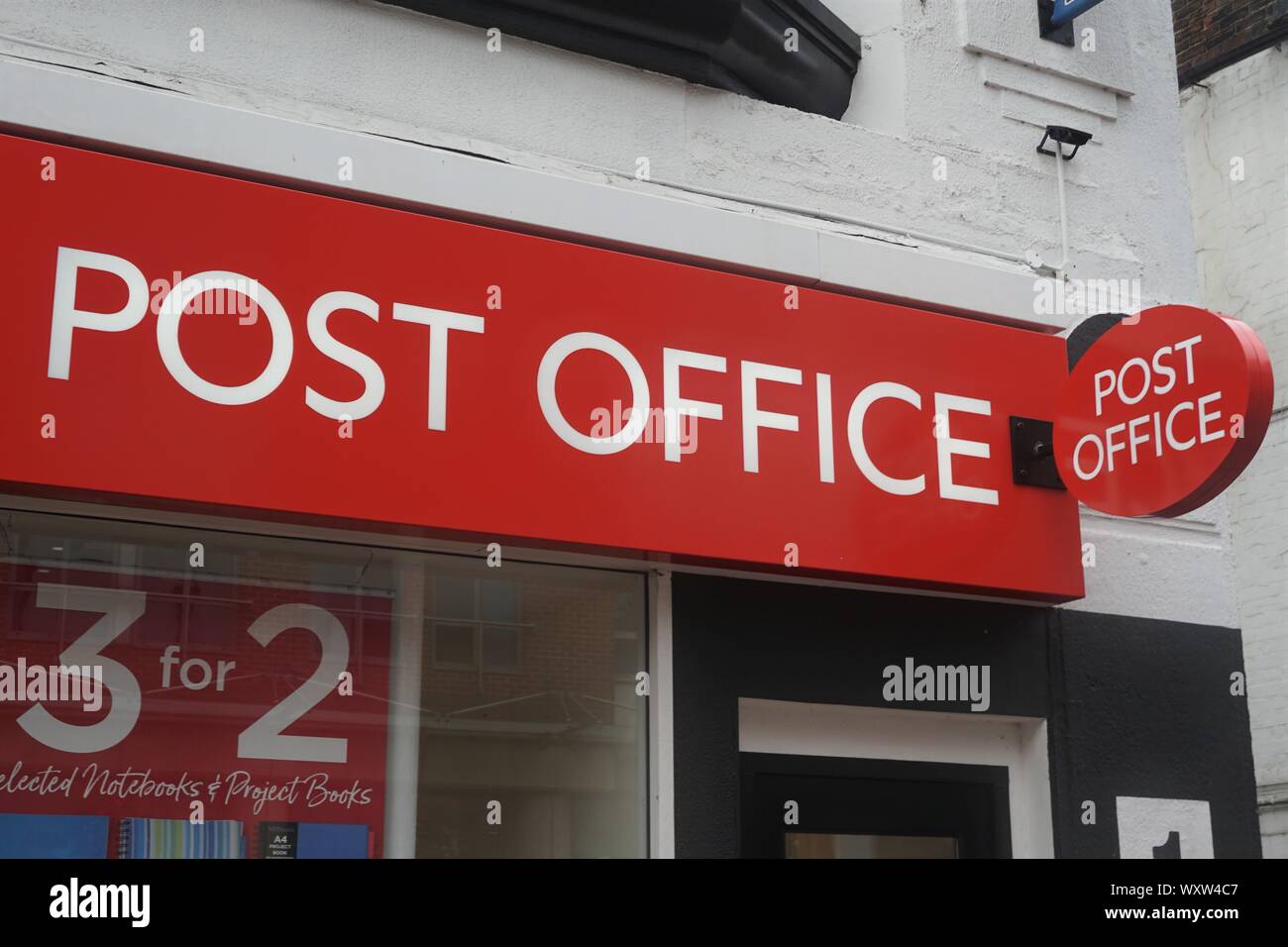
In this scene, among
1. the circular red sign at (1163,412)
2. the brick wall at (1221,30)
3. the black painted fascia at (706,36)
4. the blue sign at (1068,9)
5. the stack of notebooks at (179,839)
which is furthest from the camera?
the brick wall at (1221,30)

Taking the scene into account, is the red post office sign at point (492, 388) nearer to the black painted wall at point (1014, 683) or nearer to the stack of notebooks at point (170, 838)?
the black painted wall at point (1014, 683)

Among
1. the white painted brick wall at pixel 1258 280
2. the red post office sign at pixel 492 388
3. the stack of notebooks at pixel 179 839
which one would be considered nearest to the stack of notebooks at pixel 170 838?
the stack of notebooks at pixel 179 839

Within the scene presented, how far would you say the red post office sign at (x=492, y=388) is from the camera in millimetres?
4062

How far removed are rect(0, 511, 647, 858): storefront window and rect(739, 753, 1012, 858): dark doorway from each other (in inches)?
19.2

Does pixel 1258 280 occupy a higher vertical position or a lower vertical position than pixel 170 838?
higher

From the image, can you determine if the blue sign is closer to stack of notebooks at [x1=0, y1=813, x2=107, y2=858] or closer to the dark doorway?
the dark doorway

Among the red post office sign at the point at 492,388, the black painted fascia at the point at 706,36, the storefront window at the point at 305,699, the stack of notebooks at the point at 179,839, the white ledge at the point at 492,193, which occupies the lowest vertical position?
the stack of notebooks at the point at 179,839

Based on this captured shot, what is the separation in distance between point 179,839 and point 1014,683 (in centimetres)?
301

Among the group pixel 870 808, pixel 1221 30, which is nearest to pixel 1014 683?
pixel 870 808

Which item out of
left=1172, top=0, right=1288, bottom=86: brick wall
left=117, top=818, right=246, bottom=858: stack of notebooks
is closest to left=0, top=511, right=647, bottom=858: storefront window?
left=117, top=818, right=246, bottom=858: stack of notebooks

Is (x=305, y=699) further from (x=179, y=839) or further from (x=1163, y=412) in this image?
(x=1163, y=412)

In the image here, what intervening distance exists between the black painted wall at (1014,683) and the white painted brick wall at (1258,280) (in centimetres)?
490

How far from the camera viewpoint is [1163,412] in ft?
15.9

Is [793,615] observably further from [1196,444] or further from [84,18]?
A: [84,18]
